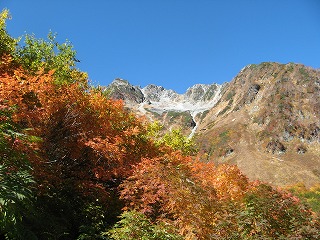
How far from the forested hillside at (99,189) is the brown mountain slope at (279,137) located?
11210 cm

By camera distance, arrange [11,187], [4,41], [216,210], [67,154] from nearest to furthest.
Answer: [11,187]
[216,210]
[67,154]
[4,41]

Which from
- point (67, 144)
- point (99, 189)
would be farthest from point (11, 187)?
point (67, 144)

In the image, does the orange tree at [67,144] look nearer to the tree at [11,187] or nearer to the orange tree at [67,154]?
the orange tree at [67,154]

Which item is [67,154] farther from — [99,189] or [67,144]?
[99,189]

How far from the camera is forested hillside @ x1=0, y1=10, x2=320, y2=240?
960 cm

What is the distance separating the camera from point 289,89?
18725 centimetres

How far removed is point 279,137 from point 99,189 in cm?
15676

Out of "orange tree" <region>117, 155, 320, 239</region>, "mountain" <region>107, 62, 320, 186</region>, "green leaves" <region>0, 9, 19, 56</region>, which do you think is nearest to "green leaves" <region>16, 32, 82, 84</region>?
"green leaves" <region>0, 9, 19, 56</region>

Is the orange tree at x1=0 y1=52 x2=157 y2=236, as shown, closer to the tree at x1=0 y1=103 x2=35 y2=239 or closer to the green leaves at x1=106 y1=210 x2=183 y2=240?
the tree at x1=0 y1=103 x2=35 y2=239

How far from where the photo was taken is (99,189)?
1486 cm

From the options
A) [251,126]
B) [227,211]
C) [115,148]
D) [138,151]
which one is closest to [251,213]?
[227,211]

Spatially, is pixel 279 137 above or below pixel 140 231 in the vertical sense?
above

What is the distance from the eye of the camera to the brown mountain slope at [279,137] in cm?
12850

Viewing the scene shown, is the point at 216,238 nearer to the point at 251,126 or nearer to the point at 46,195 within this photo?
the point at 46,195
